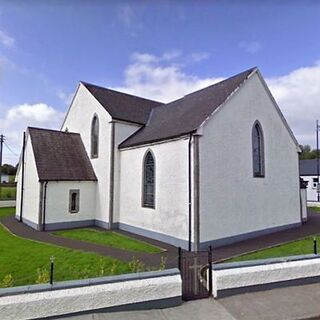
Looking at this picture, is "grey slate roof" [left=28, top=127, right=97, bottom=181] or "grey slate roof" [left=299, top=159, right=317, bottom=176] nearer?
"grey slate roof" [left=28, top=127, right=97, bottom=181]

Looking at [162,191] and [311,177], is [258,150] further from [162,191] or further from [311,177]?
[311,177]

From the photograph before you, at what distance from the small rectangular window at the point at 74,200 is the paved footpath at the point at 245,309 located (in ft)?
41.4

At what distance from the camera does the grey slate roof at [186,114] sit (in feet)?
43.6

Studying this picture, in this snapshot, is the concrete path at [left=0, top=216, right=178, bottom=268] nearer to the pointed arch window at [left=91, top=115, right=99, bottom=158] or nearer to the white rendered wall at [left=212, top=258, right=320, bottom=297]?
the white rendered wall at [left=212, top=258, right=320, bottom=297]

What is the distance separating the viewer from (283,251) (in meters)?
11.4

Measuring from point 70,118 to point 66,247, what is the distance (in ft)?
42.1

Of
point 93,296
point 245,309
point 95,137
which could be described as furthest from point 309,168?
point 93,296

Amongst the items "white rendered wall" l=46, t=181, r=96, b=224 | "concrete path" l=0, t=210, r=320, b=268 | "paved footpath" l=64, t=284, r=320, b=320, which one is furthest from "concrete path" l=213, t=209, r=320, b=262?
"white rendered wall" l=46, t=181, r=96, b=224

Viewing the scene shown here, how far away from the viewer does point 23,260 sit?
9.95m

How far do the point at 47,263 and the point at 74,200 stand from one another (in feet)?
26.4

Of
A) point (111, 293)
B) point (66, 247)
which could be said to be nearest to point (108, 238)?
point (66, 247)

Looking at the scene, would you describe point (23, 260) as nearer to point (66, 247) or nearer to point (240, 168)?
point (66, 247)

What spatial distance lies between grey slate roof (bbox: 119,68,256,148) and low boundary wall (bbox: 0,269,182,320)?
7504 millimetres

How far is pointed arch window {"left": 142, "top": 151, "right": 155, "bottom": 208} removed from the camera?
14.5 metres
